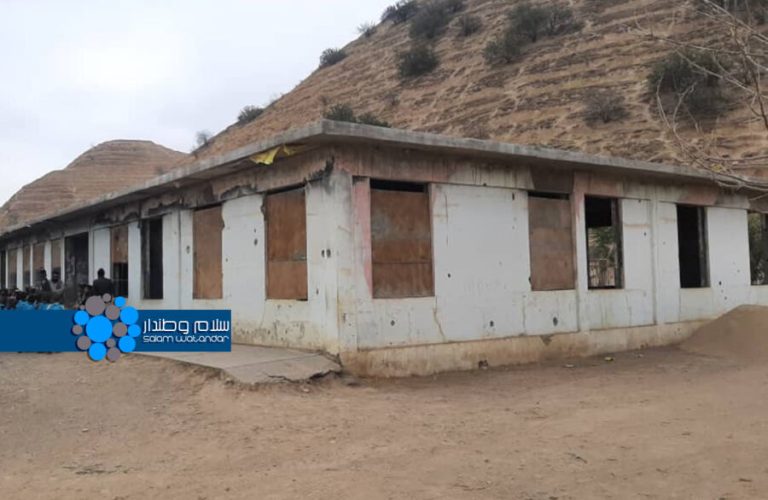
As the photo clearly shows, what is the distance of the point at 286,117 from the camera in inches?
1779

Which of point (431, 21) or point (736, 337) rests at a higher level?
point (431, 21)

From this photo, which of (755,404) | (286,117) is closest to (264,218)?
(755,404)

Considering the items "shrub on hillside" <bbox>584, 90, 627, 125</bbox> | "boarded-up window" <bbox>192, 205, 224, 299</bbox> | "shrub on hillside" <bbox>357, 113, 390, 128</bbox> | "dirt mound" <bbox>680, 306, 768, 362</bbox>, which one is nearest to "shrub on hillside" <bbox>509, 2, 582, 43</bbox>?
"shrub on hillside" <bbox>584, 90, 627, 125</bbox>

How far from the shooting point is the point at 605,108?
28812mm

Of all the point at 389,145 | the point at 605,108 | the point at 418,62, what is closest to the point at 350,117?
the point at 418,62

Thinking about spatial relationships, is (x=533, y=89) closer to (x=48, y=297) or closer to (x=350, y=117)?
(x=350, y=117)

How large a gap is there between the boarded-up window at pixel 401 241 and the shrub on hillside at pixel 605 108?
20.9m

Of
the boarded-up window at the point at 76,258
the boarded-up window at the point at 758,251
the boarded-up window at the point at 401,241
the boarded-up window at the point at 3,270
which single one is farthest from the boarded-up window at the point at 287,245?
the boarded-up window at the point at 3,270

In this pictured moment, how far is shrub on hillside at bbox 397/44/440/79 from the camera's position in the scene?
39875mm

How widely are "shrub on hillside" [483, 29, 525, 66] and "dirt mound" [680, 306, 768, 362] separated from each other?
25.7 meters

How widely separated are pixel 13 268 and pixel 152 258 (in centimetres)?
1255

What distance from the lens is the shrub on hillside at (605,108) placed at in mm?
28531

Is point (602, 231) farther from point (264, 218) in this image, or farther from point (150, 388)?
point (150, 388)

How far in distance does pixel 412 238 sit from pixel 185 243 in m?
4.94
